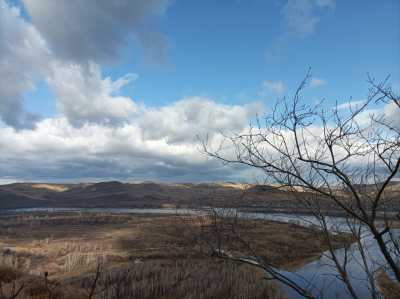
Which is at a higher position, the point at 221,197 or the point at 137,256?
the point at 221,197

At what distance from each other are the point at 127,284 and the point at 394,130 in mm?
15025

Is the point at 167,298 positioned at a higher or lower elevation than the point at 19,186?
lower

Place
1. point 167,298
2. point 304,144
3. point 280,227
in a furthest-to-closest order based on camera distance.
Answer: point 280,227, point 167,298, point 304,144

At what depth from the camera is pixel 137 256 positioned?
28.9 m

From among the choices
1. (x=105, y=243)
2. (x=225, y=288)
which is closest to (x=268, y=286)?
(x=225, y=288)

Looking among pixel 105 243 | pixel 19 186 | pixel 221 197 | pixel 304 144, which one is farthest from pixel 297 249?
pixel 19 186

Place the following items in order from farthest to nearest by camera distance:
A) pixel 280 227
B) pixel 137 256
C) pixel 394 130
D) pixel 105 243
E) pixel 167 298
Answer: pixel 280 227 < pixel 105 243 < pixel 137 256 < pixel 167 298 < pixel 394 130

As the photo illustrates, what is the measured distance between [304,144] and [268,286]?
1469cm

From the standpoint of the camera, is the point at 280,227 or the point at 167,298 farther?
the point at 280,227

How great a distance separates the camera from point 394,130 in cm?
353

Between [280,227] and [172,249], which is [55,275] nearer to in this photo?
[172,249]

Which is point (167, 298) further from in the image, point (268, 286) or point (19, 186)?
point (19, 186)

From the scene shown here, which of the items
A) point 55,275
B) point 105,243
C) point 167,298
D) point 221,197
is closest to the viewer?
point 221,197

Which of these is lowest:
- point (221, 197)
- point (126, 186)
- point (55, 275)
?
point (55, 275)
